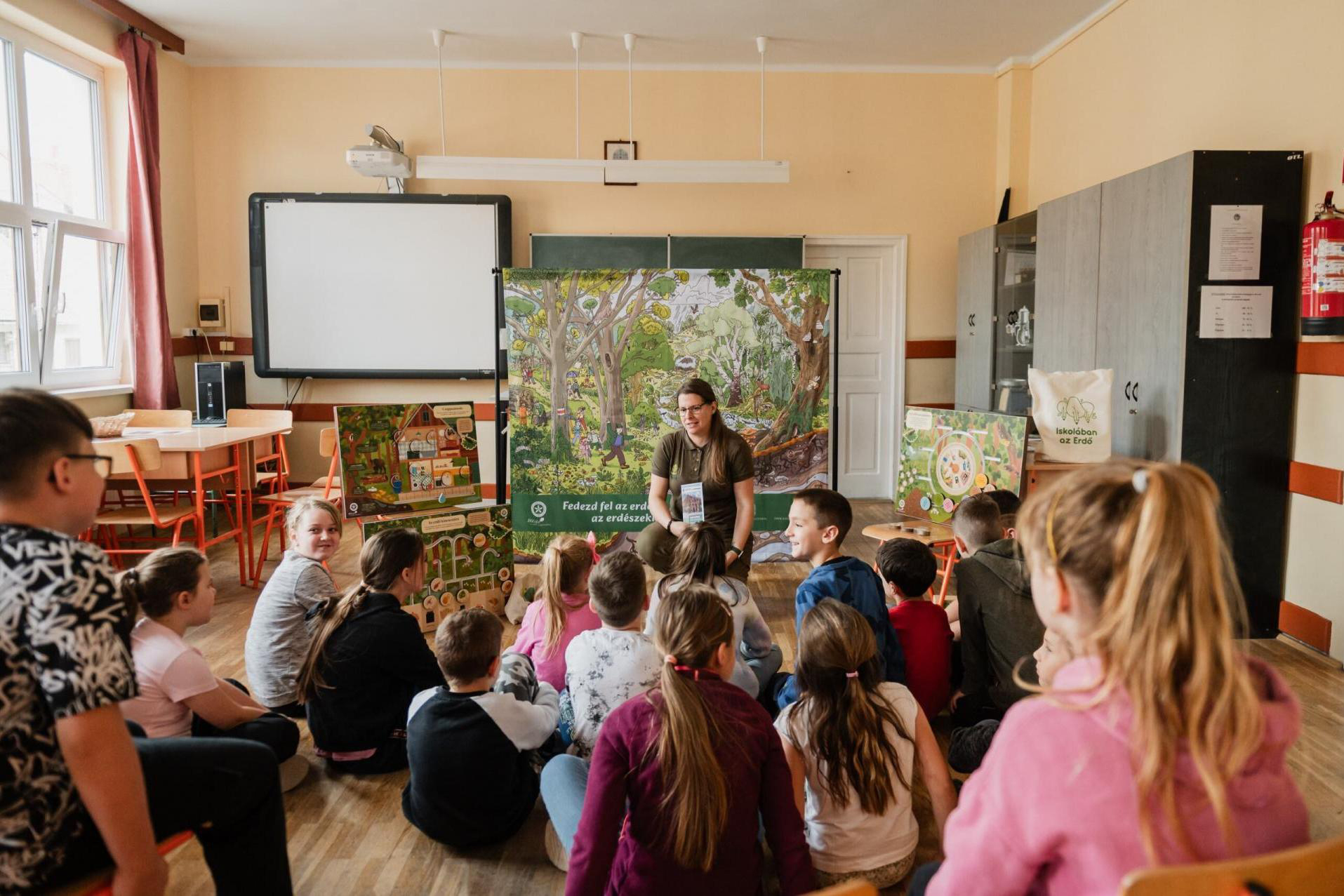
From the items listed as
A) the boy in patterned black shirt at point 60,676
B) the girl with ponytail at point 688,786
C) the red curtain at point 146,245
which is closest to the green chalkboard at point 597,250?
the red curtain at point 146,245

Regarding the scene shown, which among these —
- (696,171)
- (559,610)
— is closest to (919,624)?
(559,610)

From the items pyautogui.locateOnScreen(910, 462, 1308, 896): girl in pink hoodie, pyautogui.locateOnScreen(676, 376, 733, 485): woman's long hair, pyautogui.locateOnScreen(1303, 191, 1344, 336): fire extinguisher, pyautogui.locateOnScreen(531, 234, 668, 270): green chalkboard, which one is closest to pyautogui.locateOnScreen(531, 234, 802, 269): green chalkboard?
pyautogui.locateOnScreen(531, 234, 668, 270): green chalkboard

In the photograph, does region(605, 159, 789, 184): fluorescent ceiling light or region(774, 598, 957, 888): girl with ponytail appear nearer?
region(774, 598, 957, 888): girl with ponytail

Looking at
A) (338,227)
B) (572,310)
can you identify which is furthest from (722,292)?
(338,227)

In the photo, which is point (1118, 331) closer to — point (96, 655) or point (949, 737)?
point (949, 737)

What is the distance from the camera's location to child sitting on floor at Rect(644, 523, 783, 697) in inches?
114

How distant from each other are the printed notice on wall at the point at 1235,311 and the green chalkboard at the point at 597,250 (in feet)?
12.5

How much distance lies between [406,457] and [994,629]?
8.14 feet

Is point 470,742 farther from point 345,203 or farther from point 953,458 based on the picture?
point 345,203

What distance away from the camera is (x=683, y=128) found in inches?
272

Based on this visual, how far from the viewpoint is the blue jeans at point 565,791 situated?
209cm

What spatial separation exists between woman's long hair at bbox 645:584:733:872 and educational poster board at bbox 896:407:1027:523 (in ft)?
8.20

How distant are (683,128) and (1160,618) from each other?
6.45 m

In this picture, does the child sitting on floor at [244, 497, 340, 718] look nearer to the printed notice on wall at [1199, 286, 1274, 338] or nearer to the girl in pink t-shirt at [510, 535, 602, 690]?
the girl in pink t-shirt at [510, 535, 602, 690]
